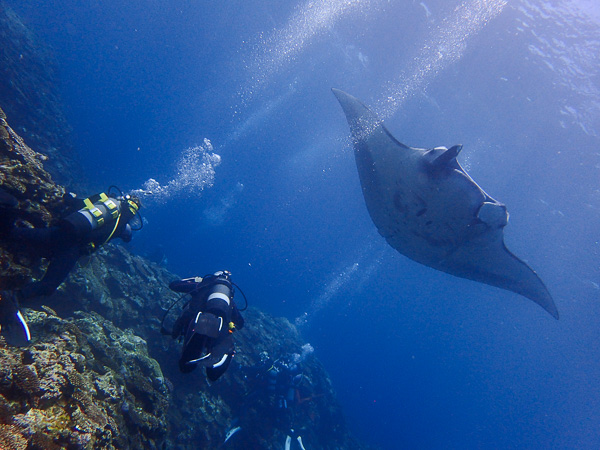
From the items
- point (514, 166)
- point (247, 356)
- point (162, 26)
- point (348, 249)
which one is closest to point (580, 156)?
point (514, 166)

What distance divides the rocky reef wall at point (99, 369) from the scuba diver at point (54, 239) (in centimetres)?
18

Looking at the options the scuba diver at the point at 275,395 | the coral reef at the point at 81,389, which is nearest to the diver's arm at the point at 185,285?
the coral reef at the point at 81,389

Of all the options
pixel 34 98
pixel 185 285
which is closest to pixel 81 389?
pixel 185 285

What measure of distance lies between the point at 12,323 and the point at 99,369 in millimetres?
1292

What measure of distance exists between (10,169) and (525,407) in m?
129

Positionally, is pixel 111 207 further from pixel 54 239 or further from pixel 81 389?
pixel 81 389

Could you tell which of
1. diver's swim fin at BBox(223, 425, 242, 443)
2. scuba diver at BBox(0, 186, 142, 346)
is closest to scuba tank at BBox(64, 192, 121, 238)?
scuba diver at BBox(0, 186, 142, 346)

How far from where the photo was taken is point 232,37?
104ft

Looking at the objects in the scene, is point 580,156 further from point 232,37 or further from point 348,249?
point 348,249

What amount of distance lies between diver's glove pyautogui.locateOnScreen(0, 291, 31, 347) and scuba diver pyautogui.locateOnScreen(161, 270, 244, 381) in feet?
5.14

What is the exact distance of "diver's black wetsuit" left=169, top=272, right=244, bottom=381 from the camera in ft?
11.5

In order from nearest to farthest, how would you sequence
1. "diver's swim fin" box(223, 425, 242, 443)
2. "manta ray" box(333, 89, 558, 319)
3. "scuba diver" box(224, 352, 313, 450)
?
"manta ray" box(333, 89, 558, 319) < "diver's swim fin" box(223, 425, 242, 443) < "scuba diver" box(224, 352, 313, 450)

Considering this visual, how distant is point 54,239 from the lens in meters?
3.76

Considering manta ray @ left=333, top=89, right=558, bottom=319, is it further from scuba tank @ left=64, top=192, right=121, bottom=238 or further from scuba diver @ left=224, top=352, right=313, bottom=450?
scuba diver @ left=224, top=352, right=313, bottom=450
